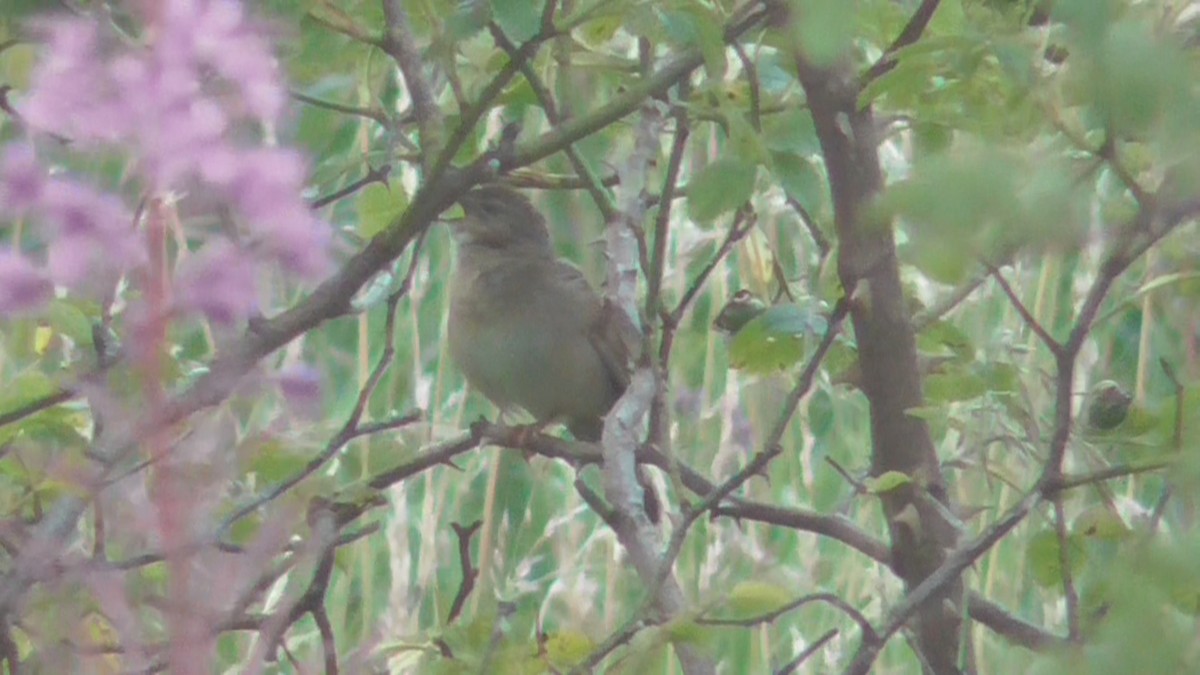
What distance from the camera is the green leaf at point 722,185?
49.0 inches

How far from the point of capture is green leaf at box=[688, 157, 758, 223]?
124 centimetres

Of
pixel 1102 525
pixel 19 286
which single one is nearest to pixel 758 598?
pixel 1102 525

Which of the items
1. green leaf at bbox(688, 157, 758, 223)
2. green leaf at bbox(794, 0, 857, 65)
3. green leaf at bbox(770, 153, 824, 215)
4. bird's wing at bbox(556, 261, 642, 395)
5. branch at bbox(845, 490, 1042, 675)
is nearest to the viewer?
green leaf at bbox(794, 0, 857, 65)

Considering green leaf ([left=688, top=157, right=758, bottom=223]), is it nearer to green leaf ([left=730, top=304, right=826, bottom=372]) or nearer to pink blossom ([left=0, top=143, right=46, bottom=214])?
green leaf ([left=730, top=304, right=826, bottom=372])

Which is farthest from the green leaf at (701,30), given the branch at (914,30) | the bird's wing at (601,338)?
the bird's wing at (601,338)

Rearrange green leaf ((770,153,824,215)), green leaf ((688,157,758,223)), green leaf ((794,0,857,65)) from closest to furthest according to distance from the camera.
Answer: green leaf ((794,0,857,65)) < green leaf ((688,157,758,223)) < green leaf ((770,153,824,215))

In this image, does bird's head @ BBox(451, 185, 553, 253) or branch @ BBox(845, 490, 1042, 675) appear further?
bird's head @ BBox(451, 185, 553, 253)

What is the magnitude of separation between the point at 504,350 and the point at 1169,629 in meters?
2.07

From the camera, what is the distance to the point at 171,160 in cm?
50

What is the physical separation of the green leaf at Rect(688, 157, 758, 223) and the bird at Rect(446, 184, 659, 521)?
3.98 feet

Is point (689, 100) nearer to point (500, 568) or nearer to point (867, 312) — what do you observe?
point (867, 312)

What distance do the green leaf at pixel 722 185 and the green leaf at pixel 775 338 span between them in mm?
163

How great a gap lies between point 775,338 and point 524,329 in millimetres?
1123

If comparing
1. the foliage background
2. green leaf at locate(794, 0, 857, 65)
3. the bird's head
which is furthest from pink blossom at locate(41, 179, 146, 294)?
the bird's head
